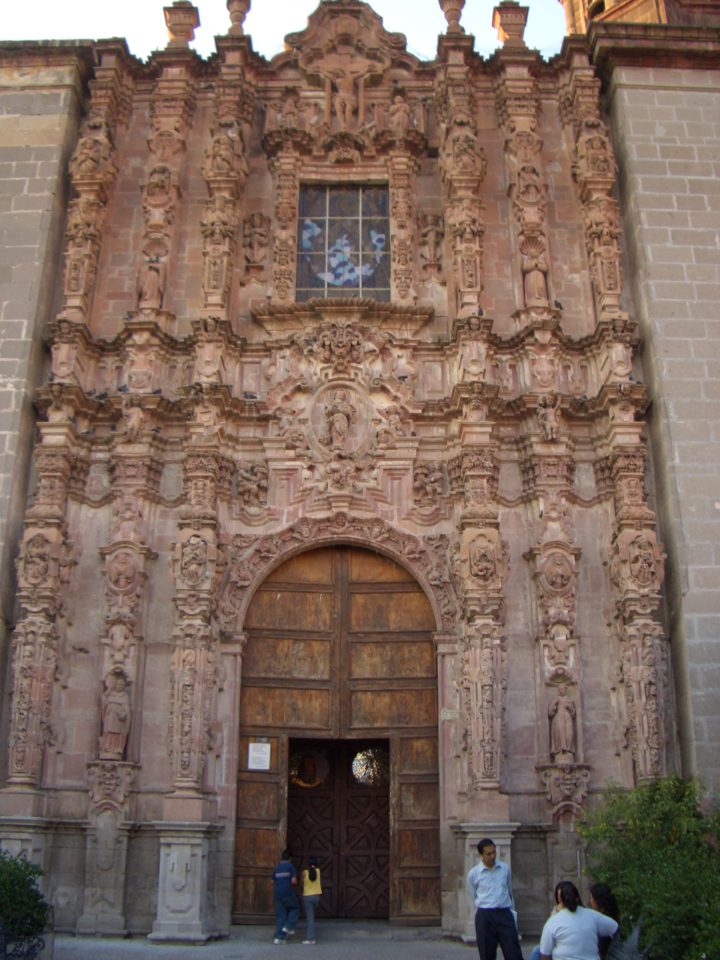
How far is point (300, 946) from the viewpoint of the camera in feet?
39.3

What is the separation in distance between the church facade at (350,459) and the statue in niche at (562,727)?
0.06 metres

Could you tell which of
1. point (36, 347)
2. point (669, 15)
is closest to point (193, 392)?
point (36, 347)

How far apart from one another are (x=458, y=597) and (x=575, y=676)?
6.09 feet

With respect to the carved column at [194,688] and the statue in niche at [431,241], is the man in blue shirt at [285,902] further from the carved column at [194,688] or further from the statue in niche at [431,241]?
the statue in niche at [431,241]

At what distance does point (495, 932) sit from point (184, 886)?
453 centimetres

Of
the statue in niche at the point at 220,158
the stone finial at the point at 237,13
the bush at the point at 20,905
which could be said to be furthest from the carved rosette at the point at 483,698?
the stone finial at the point at 237,13

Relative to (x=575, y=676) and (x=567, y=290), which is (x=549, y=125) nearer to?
(x=567, y=290)

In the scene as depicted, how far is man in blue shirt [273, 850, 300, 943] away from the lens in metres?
12.3

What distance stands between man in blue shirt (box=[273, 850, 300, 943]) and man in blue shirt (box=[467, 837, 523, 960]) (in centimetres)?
352

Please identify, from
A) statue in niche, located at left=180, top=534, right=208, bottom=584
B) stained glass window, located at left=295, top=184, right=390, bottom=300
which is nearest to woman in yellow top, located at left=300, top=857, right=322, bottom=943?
statue in niche, located at left=180, top=534, right=208, bottom=584

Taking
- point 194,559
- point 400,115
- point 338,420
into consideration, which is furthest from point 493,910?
point 400,115

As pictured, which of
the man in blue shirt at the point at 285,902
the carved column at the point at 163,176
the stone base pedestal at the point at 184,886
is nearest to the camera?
the stone base pedestal at the point at 184,886

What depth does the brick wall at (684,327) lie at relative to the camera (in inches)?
524

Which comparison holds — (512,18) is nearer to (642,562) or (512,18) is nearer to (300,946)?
(642,562)
